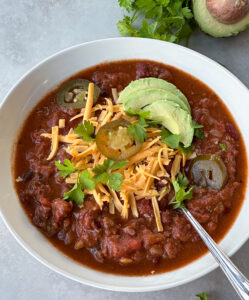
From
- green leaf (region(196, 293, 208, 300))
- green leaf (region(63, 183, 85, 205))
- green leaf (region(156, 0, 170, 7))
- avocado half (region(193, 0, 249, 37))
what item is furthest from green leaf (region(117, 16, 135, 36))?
green leaf (region(196, 293, 208, 300))

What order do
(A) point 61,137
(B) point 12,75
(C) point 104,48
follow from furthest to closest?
(B) point 12,75 → (C) point 104,48 → (A) point 61,137

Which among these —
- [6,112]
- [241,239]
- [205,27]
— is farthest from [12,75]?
[241,239]

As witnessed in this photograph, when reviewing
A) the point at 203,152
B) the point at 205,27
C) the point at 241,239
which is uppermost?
the point at 205,27

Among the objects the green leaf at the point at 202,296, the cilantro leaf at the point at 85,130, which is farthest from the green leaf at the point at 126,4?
the green leaf at the point at 202,296

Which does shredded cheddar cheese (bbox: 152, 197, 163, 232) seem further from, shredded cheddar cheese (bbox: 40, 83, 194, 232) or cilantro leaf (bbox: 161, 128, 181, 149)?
cilantro leaf (bbox: 161, 128, 181, 149)

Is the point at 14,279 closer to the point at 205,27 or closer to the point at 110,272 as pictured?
the point at 110,272

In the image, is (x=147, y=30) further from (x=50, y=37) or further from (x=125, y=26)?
(x=50, y=37)

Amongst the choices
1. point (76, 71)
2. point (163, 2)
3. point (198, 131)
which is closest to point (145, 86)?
point (198, 131)
